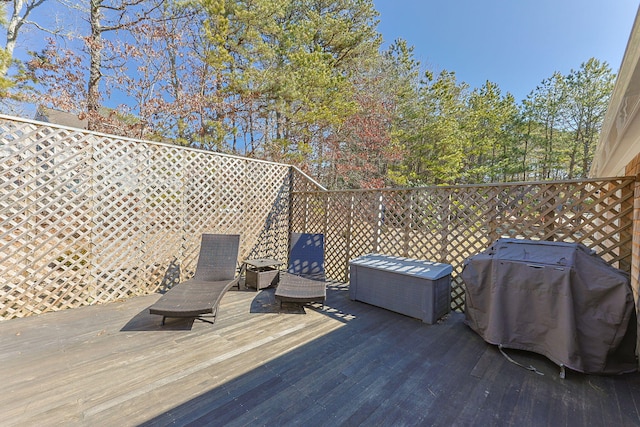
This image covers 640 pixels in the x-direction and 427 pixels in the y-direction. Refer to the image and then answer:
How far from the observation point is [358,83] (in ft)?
39.8

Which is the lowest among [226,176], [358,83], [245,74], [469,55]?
[226,176]

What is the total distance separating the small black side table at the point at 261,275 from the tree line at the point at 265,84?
553 cm

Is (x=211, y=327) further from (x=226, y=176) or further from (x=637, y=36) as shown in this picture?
(x=637, y=36)

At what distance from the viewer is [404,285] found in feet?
11.9

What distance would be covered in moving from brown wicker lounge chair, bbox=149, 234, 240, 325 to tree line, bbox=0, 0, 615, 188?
215 inches

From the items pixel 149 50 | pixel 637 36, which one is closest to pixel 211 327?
pixel 637 36

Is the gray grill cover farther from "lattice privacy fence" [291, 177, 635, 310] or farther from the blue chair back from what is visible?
the blue chair back

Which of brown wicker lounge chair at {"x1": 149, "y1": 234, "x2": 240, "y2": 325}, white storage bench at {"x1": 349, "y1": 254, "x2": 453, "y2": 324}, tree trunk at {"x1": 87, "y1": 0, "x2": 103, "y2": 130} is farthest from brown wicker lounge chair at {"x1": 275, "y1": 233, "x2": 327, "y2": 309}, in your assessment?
tree trunk at {"x1": 87, "y1": 0, "x2": 103, "y2": 130}

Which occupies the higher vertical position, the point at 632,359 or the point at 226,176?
the point at 226,176

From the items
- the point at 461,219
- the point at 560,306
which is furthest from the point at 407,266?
the point at 560,306

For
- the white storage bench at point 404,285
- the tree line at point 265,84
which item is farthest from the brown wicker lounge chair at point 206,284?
the tree line at point 265,84

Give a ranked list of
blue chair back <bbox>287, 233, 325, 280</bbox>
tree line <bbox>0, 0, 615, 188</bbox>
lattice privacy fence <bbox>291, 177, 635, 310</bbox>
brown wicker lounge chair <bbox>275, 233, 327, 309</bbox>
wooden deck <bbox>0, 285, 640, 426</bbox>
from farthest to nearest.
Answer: tree line <bbox>0, 0, 615, 188</bbox> < blue chair back <bbox>287, 233, 325, 280</bbox> < brown wicker lounge chair <bbox>275, 233, 327, 309</bbox> < lattice privacy fence <bbox>291, 177, 635, 310</bbox> < wooden deck <bbox>0, 285, 640, 426</bbox>

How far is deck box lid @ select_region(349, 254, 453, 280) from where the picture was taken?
352 centimetres

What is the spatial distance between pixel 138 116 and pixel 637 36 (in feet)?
31.8
